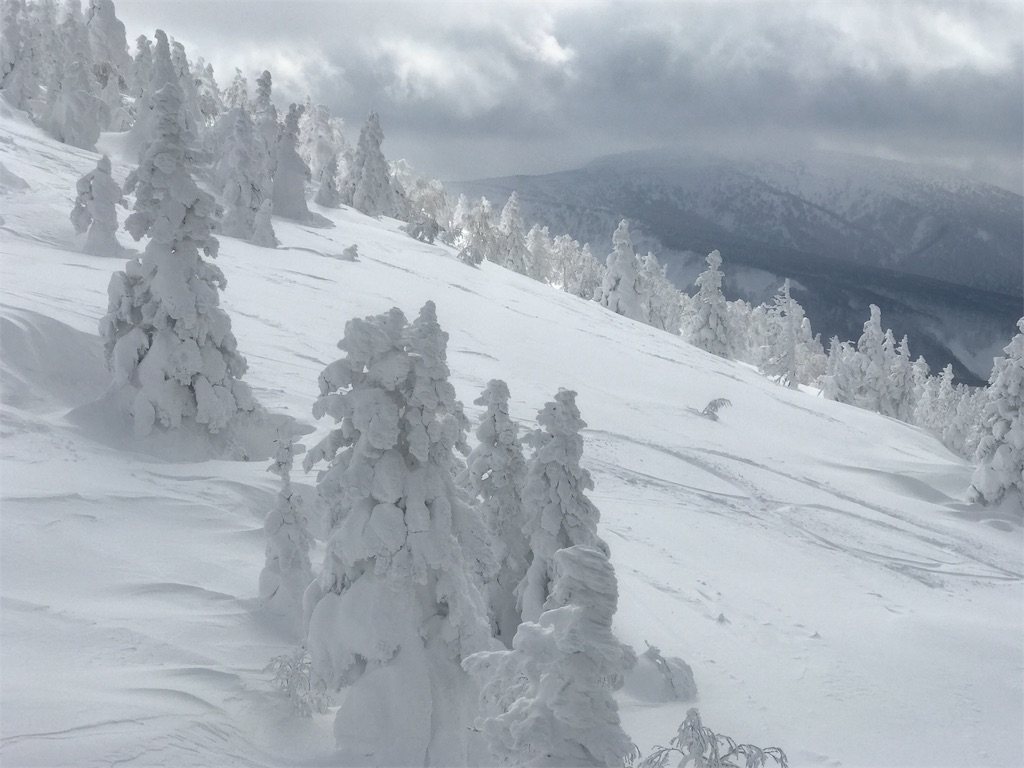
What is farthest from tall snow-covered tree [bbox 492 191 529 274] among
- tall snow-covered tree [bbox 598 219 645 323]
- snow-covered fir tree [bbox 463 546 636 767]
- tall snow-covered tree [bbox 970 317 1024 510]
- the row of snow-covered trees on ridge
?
snow-covered fir tree [bbox 463 546 636 767]

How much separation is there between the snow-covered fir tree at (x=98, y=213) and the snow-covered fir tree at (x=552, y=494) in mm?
21083

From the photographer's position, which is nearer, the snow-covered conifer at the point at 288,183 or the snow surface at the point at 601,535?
the snow surface at the point at 601,535

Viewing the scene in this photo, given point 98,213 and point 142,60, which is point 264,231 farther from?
point 142,60

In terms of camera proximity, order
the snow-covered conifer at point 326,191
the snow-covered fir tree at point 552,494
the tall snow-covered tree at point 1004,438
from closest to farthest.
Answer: the snow-covered fir tree at point 552,494
the tall snow-covered tree at point 1004,438
the snow-covered conifer at point 326,191

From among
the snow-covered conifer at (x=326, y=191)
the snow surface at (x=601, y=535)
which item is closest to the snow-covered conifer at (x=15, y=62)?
the snow-covered conifer at (x=326, y=191)

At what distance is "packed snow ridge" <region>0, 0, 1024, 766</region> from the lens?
7.11 metres

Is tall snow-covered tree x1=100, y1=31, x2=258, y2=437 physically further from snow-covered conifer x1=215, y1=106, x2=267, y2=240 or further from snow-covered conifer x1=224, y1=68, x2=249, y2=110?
snow-covered conifer x1=224, y1=68, x2=249, y2=110

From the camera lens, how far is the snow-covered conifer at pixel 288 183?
152 feet

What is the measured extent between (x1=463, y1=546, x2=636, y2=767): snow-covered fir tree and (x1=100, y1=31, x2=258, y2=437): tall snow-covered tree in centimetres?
1056

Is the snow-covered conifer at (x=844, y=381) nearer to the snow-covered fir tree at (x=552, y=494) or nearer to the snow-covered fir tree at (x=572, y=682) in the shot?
the snow-covered fir tree at (x=552, y=494)

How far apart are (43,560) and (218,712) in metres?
3.53

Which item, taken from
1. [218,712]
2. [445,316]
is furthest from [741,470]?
[218,712]

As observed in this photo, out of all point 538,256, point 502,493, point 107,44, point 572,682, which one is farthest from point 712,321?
point 107,44

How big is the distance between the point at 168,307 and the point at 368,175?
177 feet
